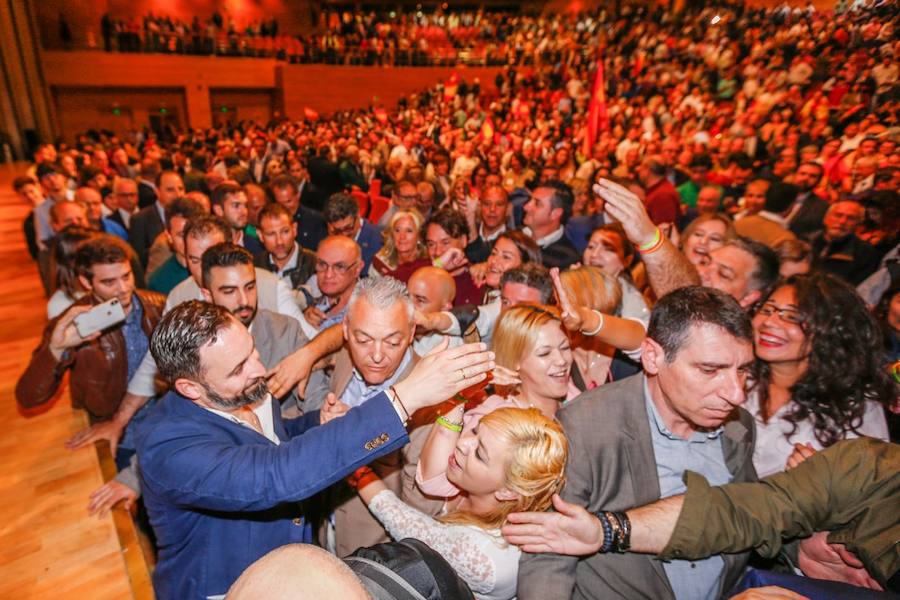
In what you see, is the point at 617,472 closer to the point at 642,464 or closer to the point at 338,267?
the point at 642,464

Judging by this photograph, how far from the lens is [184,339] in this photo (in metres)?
1.57

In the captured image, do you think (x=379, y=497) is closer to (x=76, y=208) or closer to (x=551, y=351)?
(x=551, y=351)


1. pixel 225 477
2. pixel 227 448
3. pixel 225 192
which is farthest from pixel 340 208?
pixel 225 477

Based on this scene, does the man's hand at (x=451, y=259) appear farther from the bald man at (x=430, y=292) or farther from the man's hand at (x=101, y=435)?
the man's hand at (x=101, y=435)

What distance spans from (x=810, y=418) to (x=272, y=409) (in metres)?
A: 2.27

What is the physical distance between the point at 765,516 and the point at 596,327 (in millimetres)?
946

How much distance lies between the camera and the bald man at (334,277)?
10.5 feet

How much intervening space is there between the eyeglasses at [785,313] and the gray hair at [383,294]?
1.66m

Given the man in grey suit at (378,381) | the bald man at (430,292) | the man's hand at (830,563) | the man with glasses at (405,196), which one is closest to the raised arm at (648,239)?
the bald man at (430,292)

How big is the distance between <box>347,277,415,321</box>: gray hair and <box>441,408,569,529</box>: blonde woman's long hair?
741 mm

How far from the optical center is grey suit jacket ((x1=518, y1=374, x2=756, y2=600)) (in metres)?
1.71

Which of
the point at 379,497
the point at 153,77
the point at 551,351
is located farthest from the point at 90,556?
the point at 153,77

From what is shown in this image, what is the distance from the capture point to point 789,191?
17.0 ft

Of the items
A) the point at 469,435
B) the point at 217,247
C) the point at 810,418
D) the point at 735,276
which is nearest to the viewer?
the point at 469,435
